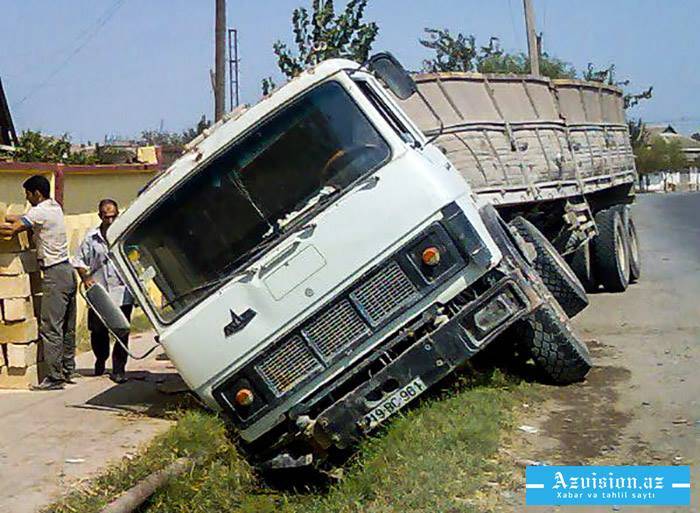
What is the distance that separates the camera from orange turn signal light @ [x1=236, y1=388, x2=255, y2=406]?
684cm

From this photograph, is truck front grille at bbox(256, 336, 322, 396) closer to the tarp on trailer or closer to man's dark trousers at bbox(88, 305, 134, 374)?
man's dark trousers at bbox(88, 305, 134, 374)

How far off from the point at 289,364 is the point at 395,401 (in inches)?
27.1

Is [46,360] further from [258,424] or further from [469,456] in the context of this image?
[469,456]

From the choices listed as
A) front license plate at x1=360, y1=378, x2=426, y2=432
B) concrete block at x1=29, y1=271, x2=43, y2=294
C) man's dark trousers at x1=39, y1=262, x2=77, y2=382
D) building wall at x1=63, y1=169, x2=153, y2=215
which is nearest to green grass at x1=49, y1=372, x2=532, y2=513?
front license plate at x1=360, y1=378, x2=426, y2=432

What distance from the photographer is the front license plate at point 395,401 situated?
677 cm

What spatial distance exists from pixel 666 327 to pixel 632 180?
248 inches

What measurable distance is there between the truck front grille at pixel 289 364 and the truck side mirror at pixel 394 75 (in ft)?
5.80

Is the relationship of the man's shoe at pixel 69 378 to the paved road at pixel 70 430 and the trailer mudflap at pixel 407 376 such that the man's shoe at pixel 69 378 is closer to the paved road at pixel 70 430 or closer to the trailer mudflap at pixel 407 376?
the paved road at pixel 70 430

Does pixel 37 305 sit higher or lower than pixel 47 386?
higher

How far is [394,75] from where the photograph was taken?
285 inches

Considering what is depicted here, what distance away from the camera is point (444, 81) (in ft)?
38.8

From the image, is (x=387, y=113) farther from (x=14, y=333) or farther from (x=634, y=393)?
(x=14, y=333)

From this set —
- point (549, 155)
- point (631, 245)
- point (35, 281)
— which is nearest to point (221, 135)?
point (35, 281)

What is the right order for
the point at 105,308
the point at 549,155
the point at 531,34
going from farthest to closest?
the point at 531,34
the point at 549,155
the point at 105,308
